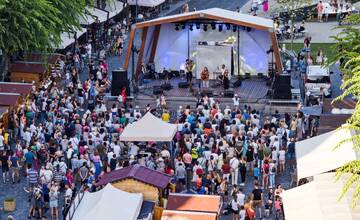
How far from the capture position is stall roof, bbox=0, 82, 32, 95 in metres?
44.4

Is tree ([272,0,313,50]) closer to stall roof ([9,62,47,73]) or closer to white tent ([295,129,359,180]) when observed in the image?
stall roof ([9,62,47,73])

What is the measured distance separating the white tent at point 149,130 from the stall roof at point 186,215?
6.93m

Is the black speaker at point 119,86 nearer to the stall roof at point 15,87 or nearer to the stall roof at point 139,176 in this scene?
the stall roof at point 15,87

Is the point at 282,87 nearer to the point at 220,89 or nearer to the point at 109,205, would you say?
the point at 220,89

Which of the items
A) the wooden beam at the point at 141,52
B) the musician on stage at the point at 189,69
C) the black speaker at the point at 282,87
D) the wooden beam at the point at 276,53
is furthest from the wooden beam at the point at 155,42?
the black speaker at the point at 282,87

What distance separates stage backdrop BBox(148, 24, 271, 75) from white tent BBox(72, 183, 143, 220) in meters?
18.9

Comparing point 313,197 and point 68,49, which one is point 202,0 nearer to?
point 68,49

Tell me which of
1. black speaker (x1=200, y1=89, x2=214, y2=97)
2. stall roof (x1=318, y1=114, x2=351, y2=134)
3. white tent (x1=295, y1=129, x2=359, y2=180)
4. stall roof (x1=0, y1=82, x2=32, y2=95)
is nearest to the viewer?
white tent (x1=295, y1=129, x2=359, y2=180)

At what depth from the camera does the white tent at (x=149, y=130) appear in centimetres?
3809

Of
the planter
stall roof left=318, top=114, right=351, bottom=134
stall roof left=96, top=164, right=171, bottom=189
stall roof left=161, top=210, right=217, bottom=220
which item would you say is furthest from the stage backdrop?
stall roof left=161, top=210, right=217, bottom=220

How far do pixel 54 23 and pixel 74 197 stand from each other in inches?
614

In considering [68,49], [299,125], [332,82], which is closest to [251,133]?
[299,125]

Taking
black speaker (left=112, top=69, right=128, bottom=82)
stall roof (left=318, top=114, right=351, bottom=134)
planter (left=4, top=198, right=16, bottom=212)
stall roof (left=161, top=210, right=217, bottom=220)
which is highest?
black speaker (left=112, top=69, right=128, bottom=82)

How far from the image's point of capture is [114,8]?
205 feet
